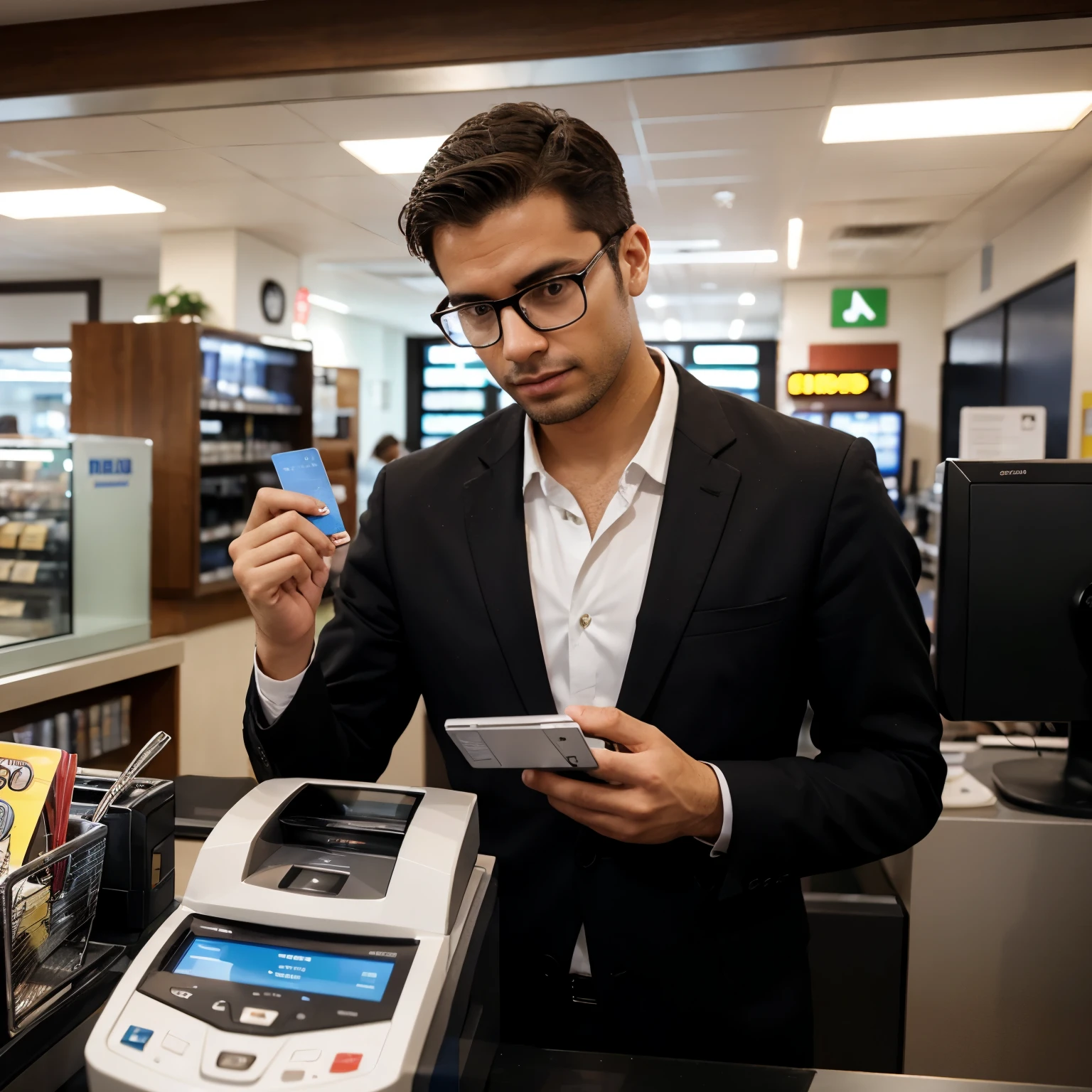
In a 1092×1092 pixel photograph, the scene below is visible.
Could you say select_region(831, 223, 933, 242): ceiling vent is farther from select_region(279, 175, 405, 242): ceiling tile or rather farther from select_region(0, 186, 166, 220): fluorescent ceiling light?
select_region(0, 186, 166, 220): fluorescent ceiling light

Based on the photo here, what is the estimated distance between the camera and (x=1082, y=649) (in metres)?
1.67

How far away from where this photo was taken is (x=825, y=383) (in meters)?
8.64

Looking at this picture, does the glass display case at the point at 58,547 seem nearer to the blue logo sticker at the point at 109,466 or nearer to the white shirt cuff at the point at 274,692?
the blue logo sticker at the point at 109,466

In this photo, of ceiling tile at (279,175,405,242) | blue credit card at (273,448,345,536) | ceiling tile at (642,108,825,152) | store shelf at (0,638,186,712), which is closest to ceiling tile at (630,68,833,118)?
ceiling tile at (642,108,825,152)

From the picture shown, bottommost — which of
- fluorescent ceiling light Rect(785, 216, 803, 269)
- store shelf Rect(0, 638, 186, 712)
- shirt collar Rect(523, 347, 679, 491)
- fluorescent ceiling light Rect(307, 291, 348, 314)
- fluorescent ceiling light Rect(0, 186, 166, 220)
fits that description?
store shelf Rect(0, 638, 186, 712)

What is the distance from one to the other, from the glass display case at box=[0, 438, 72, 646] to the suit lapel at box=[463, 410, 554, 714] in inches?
99.9

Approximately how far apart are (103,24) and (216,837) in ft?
12.5

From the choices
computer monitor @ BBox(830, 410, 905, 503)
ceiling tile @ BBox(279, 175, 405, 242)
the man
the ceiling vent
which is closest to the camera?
the man

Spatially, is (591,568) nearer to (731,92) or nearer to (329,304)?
(731,92)

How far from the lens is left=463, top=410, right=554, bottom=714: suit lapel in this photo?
119 centimetres

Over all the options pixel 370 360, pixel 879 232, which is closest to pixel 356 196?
pixel 879 232

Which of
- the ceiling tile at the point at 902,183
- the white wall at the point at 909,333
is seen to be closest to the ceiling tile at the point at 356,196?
the ceiling tile at the point at 902,183

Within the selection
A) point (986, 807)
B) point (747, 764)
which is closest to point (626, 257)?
point (747, 764)

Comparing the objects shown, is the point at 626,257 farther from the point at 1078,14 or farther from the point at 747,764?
the point at 1078,14
